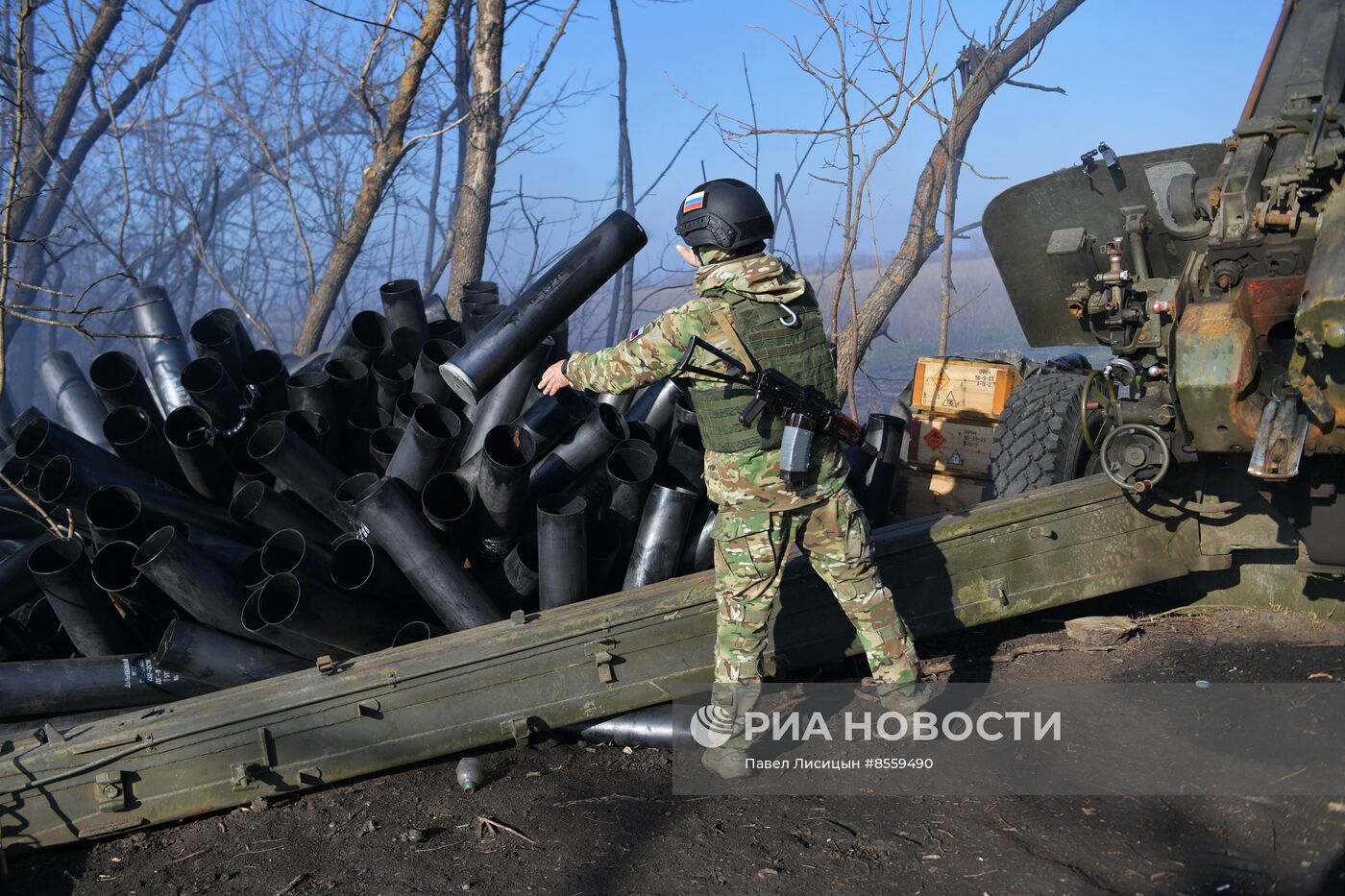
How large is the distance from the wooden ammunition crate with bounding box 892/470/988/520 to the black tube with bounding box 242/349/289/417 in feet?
11.0

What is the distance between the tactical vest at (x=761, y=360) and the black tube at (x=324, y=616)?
1.65 m

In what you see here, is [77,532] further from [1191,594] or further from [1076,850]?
[1191,594]

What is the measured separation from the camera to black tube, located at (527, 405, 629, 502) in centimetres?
494

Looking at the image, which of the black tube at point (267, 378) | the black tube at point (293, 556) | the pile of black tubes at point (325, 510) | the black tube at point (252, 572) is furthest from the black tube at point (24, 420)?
the black tube at point (293, 556)

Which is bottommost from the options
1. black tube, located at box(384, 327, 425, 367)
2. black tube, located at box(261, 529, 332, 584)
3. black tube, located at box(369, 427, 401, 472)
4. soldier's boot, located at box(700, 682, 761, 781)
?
soldier's boot, located at box(700, 682, 761, 781)

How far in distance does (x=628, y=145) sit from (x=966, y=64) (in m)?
5.83

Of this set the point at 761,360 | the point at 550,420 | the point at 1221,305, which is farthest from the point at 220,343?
the point at 1221,305

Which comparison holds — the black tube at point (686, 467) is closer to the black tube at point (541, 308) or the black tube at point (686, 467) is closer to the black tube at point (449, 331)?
the black tube at point (541, 308)

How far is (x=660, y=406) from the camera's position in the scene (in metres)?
5.40

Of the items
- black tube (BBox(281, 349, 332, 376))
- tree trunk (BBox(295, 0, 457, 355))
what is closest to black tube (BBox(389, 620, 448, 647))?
black tube (BBox(281, 349, 332, 376))

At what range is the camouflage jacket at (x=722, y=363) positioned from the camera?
3.77 metres

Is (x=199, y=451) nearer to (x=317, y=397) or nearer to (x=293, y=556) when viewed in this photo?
(x=317, y=397)

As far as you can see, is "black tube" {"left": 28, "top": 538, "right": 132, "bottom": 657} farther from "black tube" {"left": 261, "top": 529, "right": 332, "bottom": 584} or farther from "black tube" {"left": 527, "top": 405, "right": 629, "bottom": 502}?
"black tube" {"left": 527, "top": 405, "right": 629, "bottom": 502}

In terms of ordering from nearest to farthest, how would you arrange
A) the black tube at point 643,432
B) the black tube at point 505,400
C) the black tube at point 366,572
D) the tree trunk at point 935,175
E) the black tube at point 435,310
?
the black tube at point 366,572
the black tube at point 643,432
the black tube at point 505,400
the black tube at point 435,310
the tree trunk at point 935,175
